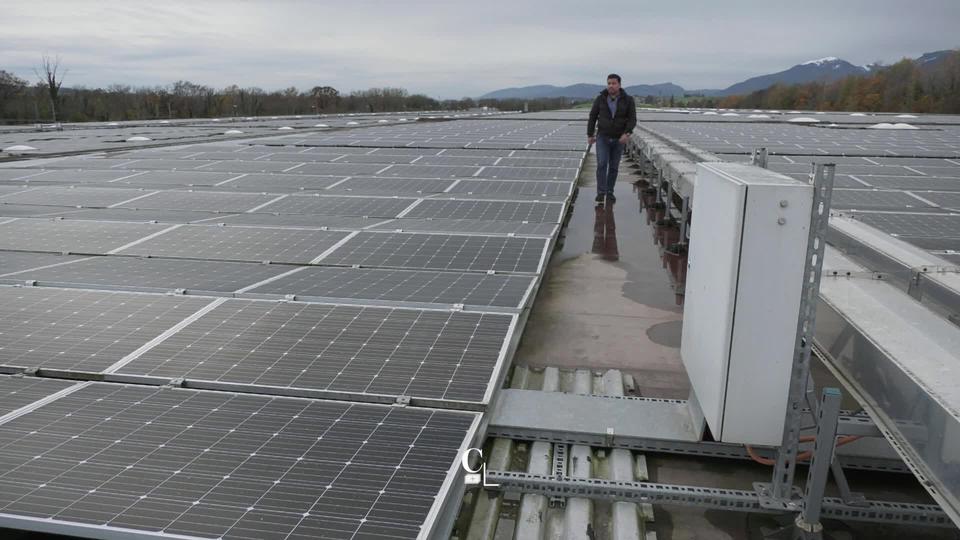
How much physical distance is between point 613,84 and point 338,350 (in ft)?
34.9

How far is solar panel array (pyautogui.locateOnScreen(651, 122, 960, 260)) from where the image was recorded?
9.63 m

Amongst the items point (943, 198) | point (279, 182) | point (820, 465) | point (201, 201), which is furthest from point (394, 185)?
point (820, 465)

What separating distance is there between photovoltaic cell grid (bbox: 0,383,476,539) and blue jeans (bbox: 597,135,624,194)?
11.3m

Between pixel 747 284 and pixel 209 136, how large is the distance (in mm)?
32591

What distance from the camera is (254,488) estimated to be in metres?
3.63

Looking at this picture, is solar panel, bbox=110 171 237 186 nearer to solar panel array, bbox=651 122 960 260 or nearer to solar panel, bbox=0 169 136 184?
solar panel, bbox=0 169 136 184

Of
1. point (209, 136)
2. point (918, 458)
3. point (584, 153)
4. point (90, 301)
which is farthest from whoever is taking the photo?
point (209, 136)

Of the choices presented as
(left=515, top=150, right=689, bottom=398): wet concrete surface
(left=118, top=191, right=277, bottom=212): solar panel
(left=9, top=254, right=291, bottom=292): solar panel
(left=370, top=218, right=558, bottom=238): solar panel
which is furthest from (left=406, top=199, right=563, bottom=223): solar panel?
(left=9, top=254, right=291, bottom=292): solar panel

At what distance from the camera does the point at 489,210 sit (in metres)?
11.3

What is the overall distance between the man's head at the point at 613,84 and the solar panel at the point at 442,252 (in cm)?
646

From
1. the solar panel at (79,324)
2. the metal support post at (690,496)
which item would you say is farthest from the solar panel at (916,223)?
the solar panel at (79,324)

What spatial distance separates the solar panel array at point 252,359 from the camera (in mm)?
3566

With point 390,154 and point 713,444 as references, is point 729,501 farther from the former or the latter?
point 390,154

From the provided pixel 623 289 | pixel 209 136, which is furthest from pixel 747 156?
pixel 209 136
